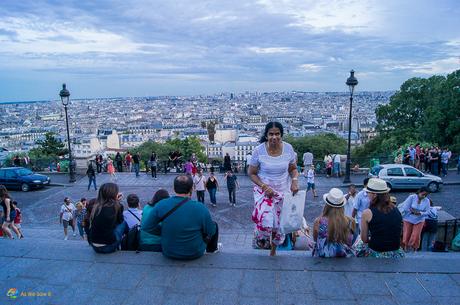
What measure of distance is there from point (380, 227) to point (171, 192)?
12087mm

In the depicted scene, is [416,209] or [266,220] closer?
[266,220]

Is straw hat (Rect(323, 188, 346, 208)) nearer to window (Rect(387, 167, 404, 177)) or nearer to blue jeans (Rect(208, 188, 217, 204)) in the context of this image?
blue jeans (Rect(208, 188, 217, 204))

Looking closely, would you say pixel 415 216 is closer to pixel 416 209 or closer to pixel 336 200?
pixel 416 209

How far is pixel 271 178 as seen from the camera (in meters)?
4.91

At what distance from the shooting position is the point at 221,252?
5.22 meters

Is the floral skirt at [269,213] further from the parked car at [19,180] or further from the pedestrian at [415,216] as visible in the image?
the parked car at [19,180]

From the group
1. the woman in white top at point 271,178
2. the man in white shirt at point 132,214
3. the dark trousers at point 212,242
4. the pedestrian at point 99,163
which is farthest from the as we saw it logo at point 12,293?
the pedestrian at point 99,163

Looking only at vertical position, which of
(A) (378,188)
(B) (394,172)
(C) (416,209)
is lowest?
(B) (394,172)

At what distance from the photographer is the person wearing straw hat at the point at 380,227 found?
479 cm

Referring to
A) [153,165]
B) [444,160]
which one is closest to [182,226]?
[153,165]

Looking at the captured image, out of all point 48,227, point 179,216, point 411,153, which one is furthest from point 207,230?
point 411,153

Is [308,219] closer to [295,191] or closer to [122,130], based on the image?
[295,191]

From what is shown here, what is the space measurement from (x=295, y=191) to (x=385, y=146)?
33.3 meters

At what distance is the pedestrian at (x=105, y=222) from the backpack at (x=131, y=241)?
0.55 feet
